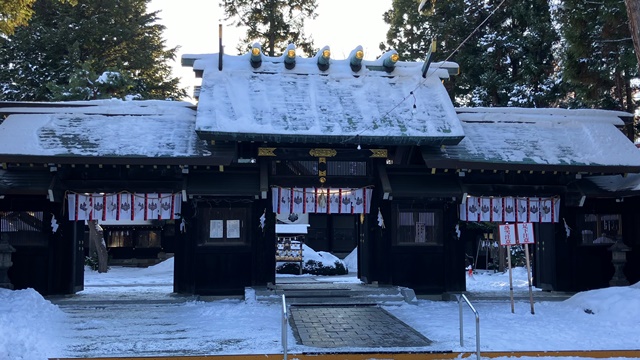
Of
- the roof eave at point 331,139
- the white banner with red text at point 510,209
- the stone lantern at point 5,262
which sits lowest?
the stone lantern at point 5,262

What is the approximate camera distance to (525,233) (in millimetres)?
13680

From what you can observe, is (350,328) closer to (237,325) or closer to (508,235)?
(237,325)

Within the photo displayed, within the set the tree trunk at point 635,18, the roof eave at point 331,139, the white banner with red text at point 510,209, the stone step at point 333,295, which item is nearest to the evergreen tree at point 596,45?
the white banner with red text at point 510,209

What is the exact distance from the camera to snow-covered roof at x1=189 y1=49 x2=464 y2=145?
15.6 metres

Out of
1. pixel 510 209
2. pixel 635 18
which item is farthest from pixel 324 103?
pixel 635 18

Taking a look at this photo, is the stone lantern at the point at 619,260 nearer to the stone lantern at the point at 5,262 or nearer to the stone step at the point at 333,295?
the stone step at the point at 333,295

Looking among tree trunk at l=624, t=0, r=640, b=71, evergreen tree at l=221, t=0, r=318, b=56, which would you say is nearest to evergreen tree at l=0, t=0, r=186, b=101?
evergreen tree at l=221, t=0, r=318, b=56

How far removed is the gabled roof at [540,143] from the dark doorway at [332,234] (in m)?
18.5

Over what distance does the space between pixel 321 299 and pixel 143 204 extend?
544cm

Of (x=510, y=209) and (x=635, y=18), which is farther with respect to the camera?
(x=510, y=209)

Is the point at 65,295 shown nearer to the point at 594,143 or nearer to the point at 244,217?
the point at 244,217

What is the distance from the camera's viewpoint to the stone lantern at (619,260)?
656 inches

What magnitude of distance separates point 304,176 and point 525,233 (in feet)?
20.0

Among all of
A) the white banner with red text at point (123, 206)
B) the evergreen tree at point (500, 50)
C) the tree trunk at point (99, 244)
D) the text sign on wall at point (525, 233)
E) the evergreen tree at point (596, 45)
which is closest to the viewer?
the text sign on wall at point (525, 233)
